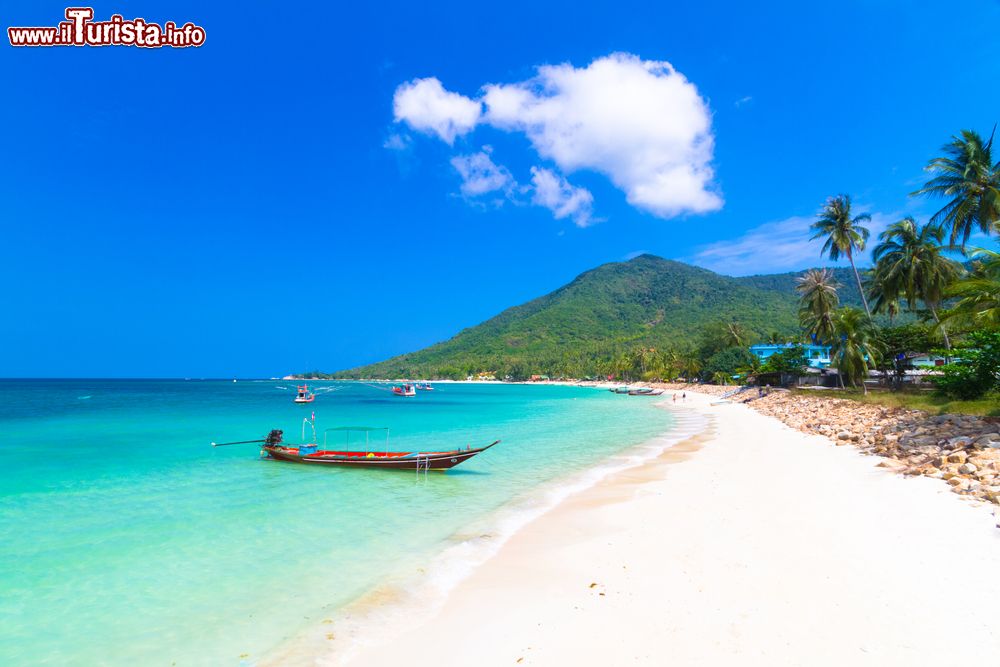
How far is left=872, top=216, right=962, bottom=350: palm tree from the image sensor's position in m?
30.5

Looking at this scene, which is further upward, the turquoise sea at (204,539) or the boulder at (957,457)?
the boulder at (957,457)

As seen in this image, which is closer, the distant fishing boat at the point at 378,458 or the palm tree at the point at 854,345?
the distant fishing boat at the point at 378,458

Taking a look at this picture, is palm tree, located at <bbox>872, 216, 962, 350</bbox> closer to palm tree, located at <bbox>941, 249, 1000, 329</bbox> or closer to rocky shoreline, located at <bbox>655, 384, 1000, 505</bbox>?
rocky shoreline, located at <bbox>655, 384, 1000, 505</bbox>

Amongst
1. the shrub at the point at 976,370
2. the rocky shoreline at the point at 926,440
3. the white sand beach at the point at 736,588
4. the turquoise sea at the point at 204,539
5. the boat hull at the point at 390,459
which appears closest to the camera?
the white sand beach at the point at 736,588

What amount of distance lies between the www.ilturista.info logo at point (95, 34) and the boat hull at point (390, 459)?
14464mm

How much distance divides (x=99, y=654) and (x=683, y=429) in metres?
27.9

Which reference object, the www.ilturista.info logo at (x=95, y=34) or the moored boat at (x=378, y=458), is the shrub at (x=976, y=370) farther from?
the www.ilturista.info logo at (x=95, y=34)

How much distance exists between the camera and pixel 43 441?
2722cm

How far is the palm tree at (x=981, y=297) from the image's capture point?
549 inches

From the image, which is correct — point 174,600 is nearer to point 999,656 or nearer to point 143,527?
point 143,527

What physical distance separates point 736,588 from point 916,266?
35493 mm

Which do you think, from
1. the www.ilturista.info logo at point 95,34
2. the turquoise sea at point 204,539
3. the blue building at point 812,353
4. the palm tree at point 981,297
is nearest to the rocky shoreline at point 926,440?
the palm tree at point 981,297

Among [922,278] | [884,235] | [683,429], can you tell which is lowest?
[683,429]

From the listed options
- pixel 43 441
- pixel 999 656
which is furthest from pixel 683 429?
pixel 43 441
